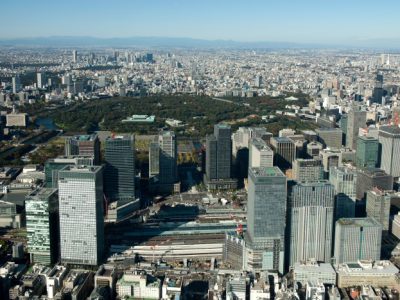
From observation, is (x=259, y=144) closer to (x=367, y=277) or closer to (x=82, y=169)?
(x=367, y=277)

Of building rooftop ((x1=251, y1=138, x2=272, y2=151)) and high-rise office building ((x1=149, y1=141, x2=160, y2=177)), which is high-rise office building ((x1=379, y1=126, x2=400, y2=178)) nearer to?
building rooftop ((x1=251, y1=138, x2=272, y2=151))

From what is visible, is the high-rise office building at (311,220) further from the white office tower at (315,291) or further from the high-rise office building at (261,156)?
the high-rise office building at (261,156)

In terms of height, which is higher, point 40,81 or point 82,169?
point 40,81

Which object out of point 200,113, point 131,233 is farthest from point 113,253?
point 200,113

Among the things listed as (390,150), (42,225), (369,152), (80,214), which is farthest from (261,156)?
(42,225)

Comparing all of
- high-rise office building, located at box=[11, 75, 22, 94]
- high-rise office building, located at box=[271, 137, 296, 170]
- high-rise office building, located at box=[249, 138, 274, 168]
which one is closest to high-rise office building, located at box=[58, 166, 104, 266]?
high-rise office building, located at box=[249, 138, 274, 168]

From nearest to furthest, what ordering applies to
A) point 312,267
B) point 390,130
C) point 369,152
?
point 312,267, point 390,130, point 369,152

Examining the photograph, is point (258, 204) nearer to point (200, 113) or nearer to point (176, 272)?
point (176, 272)
